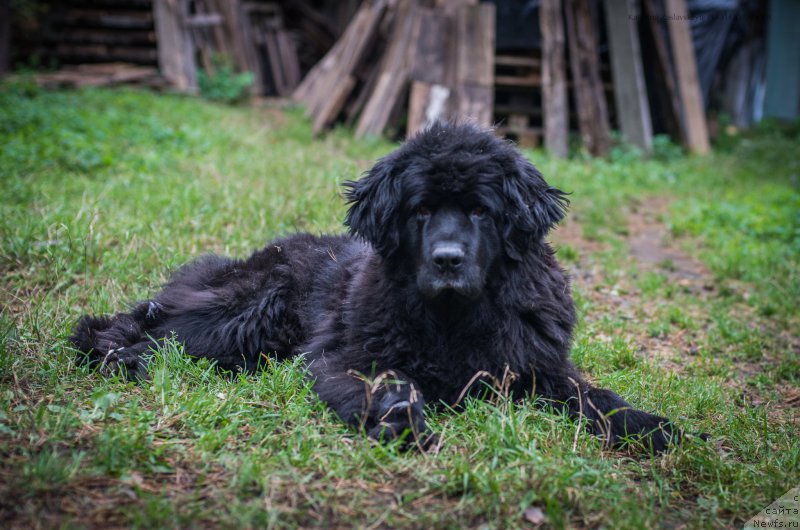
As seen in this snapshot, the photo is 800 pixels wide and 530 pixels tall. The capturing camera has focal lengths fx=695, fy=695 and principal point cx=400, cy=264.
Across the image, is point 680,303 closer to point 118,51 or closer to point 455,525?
point 455,525

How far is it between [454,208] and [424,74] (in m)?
7.51

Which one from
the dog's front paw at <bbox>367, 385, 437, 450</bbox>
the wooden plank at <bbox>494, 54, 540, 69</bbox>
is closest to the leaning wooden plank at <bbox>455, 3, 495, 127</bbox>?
the wooden plank at <bbox>494, 54, 540, 69</bbox>

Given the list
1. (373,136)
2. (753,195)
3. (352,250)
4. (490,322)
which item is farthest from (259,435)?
Result: (753,195)

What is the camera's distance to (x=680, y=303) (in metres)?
6.29

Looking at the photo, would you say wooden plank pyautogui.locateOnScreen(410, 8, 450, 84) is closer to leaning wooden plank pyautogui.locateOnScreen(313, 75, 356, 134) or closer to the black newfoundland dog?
leaning wooden plank pyautogui.locateOnScreen(313, 75, 356, 134)

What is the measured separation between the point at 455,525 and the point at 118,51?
14728 mm

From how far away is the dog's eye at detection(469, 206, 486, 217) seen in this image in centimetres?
372

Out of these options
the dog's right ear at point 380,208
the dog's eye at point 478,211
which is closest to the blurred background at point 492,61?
the dog's right ear at point 380,208

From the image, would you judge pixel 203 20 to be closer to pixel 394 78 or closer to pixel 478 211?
pixel 394 78

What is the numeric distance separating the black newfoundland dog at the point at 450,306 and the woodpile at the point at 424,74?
242 inches

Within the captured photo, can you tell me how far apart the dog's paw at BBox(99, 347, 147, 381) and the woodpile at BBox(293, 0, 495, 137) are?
21.4 ft

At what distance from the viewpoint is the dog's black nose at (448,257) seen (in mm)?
3471

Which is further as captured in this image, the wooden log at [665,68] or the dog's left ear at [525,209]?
the wooden log at [665,68]

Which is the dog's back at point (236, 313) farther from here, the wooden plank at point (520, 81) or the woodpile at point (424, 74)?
the wooden plank at point (520, 81)
